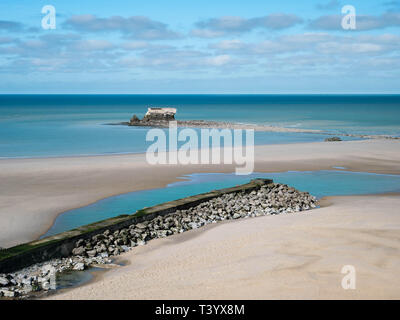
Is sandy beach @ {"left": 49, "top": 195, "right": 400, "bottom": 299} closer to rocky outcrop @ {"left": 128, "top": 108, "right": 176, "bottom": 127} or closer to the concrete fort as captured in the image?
the concrete fort

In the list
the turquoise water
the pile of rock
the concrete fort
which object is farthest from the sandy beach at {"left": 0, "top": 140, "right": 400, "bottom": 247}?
the pile of rock

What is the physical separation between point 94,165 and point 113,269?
1465 centimetres

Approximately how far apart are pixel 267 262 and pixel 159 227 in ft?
12.3

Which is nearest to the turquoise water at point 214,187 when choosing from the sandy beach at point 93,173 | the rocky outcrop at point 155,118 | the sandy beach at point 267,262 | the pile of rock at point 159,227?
the sandy beach at point 93,173

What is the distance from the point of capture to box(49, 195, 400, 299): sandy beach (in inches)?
315

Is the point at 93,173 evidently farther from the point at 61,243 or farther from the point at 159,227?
the point at 61,243

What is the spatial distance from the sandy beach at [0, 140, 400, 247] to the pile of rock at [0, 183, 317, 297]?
2113 mm

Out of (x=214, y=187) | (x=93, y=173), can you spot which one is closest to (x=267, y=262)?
(x=214, y=187)

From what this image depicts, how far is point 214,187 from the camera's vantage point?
18.7 m

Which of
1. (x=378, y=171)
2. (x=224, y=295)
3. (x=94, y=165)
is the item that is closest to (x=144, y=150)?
(x=94, y=165)

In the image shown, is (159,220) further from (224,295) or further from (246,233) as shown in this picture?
(224,295)

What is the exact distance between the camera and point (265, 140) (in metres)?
38.8
